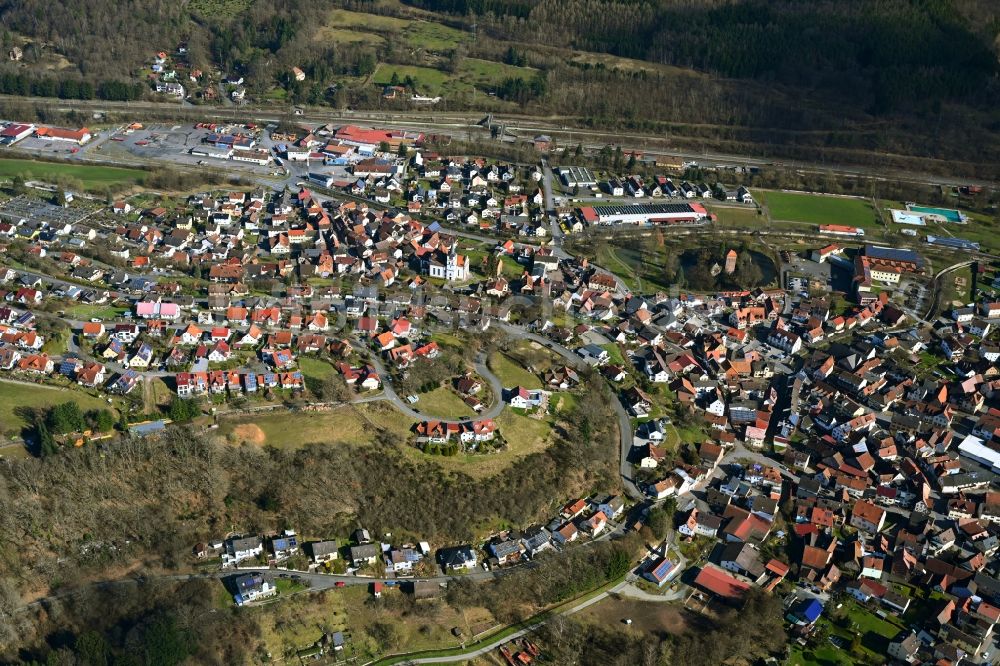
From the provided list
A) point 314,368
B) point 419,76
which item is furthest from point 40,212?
point 419,76

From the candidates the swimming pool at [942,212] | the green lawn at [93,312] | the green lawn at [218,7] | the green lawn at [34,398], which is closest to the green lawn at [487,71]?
the green lawn at [218,7]

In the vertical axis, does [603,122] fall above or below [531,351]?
above

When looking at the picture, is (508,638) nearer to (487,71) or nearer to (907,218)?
(907,218)

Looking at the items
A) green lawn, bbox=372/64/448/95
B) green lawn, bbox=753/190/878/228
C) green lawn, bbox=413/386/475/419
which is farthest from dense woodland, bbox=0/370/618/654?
green lawn, bbox=372/64/448/95

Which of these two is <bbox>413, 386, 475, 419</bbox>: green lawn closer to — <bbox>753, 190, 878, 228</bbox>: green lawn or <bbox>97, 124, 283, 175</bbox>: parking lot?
<bbox>97, 124, 283, 175</bbox>: parking lot

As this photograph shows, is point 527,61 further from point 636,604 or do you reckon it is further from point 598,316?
point 636,604

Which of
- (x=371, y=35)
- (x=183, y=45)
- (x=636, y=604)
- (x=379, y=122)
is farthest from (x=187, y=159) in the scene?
(x=636, y=604)
